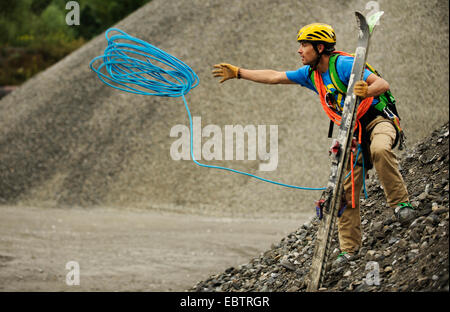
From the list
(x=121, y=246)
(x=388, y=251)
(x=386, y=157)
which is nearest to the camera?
(x=386, y=157)

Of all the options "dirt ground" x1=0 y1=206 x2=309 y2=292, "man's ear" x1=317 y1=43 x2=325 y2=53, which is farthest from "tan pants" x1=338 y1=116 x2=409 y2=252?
"dirt ground" x1=0 y1=206 x2=309 y2=292

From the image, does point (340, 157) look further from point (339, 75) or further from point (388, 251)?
point (388, 251)

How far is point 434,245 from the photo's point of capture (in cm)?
456

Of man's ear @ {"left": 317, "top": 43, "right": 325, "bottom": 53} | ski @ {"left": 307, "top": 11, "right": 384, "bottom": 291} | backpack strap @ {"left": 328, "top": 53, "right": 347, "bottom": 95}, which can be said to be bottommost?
ski @ {"left": 307, "top": 11, "right": 384, "bottom": 291}

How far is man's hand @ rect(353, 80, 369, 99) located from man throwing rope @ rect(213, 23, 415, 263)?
0.08ft

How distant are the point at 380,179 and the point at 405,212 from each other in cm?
48

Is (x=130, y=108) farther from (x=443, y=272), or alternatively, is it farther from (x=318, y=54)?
(x=443, y=272)

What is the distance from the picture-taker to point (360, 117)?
16.5 ft

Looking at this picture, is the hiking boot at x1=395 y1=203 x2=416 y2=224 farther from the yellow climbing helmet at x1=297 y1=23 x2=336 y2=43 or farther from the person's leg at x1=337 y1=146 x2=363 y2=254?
the yellow climbing helmet at x1=297 y1=23 x2=336 y2=43

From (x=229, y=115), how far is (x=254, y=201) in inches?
126

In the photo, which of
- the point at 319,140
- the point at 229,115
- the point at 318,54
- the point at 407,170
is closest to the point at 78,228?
the point at 229,115

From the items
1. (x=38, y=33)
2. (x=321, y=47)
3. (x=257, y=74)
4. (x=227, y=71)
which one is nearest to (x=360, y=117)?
(x=321, y=47)

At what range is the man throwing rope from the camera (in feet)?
15.9

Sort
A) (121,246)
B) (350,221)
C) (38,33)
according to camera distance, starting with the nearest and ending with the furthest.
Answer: (350,221) < (121,246) < (38,33)
